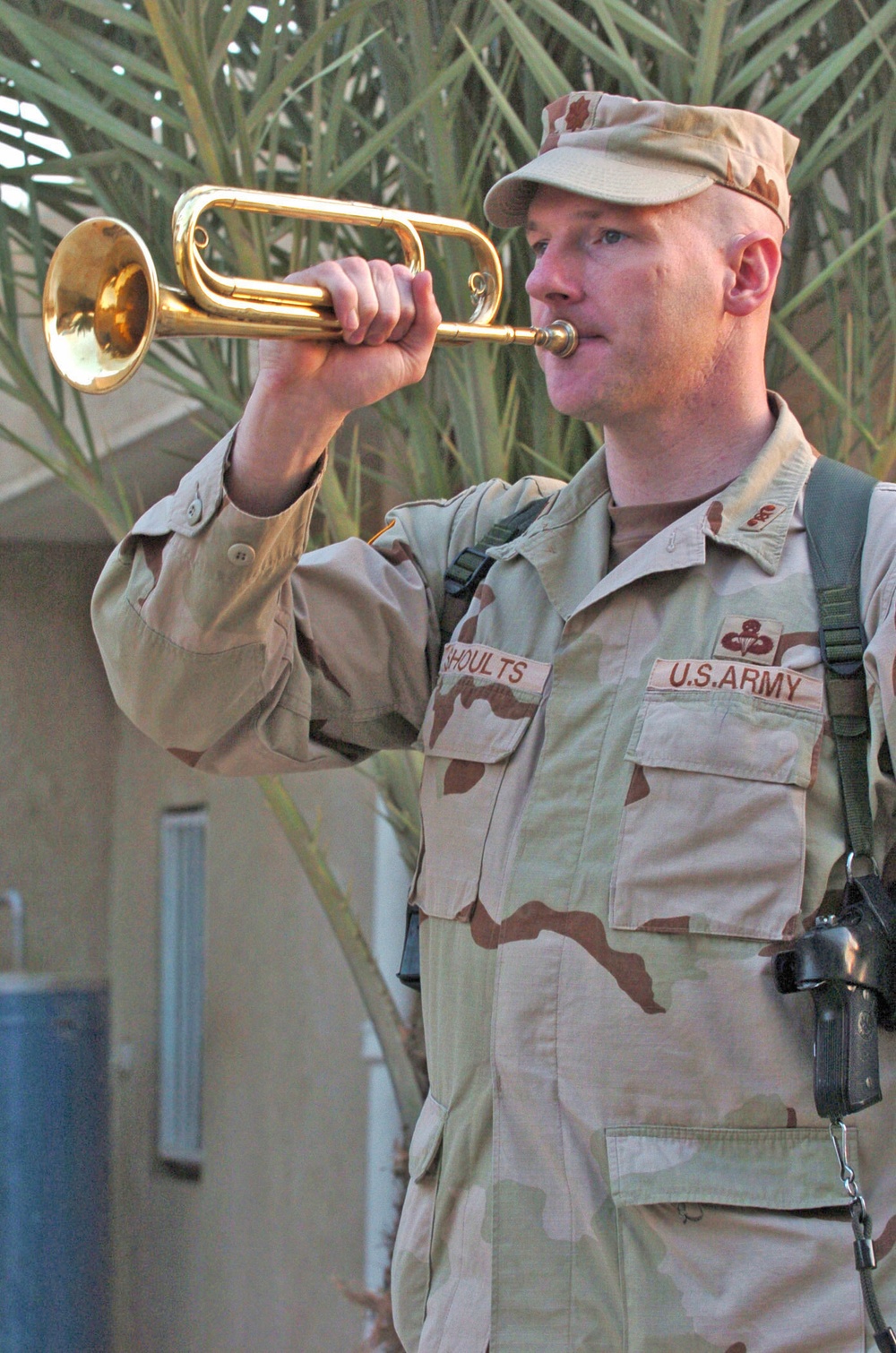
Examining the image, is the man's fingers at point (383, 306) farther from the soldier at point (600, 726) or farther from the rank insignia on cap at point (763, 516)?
the rank insignia on cap at point (763, 516)

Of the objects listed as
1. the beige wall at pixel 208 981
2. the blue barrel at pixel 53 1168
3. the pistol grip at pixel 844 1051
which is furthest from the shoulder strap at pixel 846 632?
the blue barrel at pixel 53 1168

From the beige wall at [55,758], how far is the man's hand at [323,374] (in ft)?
14.0

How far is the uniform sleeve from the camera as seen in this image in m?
1.62

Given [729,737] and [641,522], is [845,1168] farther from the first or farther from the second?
[641,522]

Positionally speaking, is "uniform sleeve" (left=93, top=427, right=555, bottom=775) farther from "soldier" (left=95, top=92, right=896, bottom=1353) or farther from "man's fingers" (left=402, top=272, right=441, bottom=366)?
"man's fingers" (left=402, top=272, right=441, bottom=366)

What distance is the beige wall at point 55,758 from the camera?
572 cm

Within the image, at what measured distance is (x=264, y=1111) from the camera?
4.80m

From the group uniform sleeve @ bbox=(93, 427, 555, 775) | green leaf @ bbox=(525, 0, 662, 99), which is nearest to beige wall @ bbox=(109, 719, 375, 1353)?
green leaf @ bbox=(525, 0, 662, 99)

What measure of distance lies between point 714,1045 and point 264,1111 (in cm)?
354

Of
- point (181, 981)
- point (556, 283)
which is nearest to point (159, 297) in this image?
point (556, 283)

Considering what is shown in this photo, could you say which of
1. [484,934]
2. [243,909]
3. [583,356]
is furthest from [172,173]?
[243,909]

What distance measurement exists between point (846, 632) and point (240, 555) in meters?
0.58

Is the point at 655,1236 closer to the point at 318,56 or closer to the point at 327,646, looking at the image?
the point at 327,646

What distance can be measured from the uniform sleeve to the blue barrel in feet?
10.0
